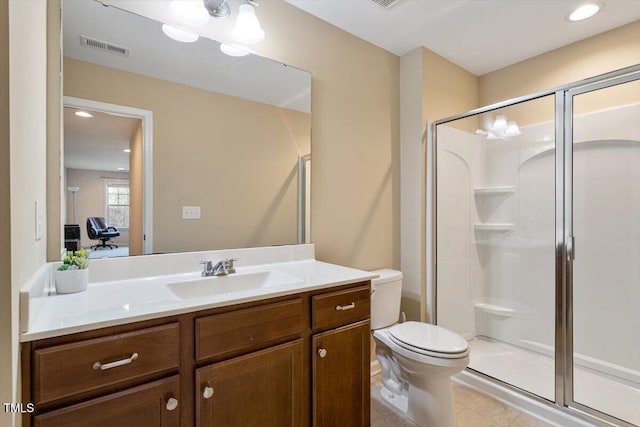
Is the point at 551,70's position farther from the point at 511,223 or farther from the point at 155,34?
the point at 155,34

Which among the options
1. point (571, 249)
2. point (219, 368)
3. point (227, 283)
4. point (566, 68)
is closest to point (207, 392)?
point (219, 368)

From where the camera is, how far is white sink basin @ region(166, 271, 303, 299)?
1.38m

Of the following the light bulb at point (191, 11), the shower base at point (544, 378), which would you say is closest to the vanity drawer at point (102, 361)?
the light bulb at point (191, 11)

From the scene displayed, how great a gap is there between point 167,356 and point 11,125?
2.42ft

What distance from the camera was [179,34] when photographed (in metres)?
1.55

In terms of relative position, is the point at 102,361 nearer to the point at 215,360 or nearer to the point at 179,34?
the point at 215,360

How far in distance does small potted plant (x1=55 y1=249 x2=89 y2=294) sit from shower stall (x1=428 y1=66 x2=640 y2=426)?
2.15 metres

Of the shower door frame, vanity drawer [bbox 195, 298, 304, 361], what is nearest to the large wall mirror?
vanity drawer [bbox 195, 298, 304, 361]

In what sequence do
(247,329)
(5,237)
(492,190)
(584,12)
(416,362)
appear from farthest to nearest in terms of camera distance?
(492,190) → (584,12) → (416,362) → (247,329) → (5,237)

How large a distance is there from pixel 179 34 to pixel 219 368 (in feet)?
4.97

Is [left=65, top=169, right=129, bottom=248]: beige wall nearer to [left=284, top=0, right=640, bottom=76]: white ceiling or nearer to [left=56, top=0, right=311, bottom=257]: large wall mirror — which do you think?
[left=56, top=0, right=311, bottom=257]: large wall mirror

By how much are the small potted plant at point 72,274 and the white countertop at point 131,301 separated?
31mm

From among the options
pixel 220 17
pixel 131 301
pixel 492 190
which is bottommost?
pixel 131 301

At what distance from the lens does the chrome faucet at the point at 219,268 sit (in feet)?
4.97
